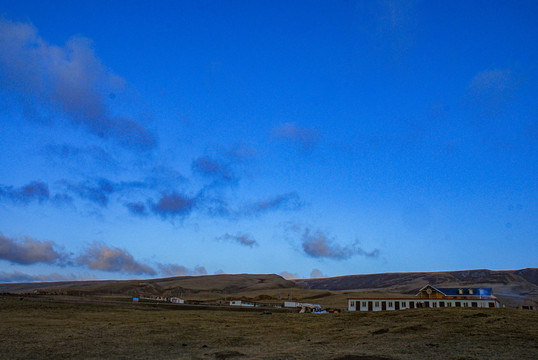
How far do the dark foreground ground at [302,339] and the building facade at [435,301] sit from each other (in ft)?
134

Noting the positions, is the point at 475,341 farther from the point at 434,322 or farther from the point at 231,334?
the point at 231,334

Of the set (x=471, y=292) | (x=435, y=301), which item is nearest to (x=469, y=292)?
(x=471, y=292)

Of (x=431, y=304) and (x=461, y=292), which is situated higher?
(x=461, y=292)

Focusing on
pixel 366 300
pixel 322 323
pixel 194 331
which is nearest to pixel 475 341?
pixel 322 323

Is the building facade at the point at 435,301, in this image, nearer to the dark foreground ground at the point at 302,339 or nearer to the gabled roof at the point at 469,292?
the gabled roof at the point at 469,292

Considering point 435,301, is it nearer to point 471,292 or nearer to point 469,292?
point 469,292

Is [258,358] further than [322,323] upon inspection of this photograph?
No

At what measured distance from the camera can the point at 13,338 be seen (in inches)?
1409

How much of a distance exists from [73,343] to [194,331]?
1237 cm

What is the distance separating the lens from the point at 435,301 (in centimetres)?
8750

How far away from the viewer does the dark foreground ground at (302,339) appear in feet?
95.8

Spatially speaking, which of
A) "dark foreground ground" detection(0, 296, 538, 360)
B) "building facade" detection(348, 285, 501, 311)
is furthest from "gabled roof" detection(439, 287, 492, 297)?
"dark foreground ground" detection(0, 296, 538, 360)

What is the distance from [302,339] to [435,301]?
195 feet

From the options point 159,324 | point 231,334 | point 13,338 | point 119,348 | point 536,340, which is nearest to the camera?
point 536,340
